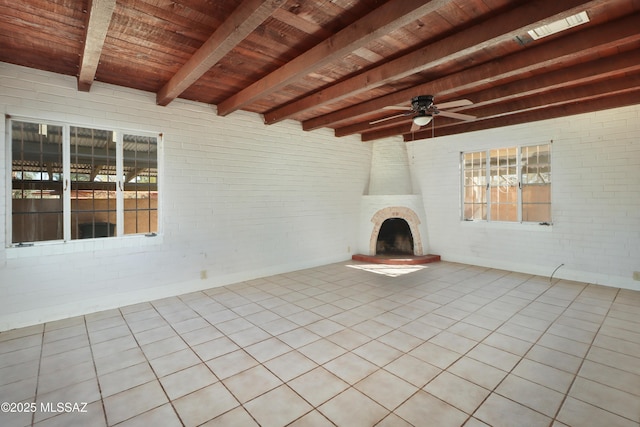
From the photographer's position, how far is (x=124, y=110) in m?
3.81

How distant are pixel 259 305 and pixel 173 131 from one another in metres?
2.63

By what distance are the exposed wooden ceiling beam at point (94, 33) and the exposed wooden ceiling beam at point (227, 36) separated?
683mm

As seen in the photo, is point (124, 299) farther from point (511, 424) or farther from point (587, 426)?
point (587, 426)

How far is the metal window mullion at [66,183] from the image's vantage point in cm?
348

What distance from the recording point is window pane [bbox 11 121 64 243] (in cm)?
324

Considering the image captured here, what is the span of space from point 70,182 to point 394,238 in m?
5.76

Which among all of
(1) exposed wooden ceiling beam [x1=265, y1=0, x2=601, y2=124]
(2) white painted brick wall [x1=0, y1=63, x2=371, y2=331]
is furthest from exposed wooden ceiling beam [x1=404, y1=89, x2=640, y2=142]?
(1) exposed wooden ceiling beam [x1=265, y1=0, x2=601, y2=124]

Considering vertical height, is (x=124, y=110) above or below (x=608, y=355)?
above

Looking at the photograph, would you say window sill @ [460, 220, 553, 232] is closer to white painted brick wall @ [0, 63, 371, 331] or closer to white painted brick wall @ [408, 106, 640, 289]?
white painted brick wall @ [408, 106, 640, 289]

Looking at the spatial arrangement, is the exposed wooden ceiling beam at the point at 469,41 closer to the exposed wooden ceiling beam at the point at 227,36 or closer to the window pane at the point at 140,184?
the exposed wooden ceiling beam at the point at 227,36

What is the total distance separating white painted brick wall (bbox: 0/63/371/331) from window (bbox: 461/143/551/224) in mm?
2369

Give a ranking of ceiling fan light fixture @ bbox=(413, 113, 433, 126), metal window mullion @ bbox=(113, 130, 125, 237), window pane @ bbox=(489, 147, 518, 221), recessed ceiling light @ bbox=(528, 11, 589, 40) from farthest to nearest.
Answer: window pane @ bbox=(489, 147, 518, 221) < metal window mullion @ bbox=(113, 130, 125, 237) < ceiling fan light fixture @ bbox=(413, 113, 433, 126) < recessed ceiling light @ bbox=(528, 11, 589, 40)

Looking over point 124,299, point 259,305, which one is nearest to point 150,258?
point 124,299

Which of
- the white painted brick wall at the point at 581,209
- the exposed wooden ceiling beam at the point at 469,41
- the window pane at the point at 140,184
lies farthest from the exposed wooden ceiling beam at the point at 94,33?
the white painted brick wall at the point at 581,209
